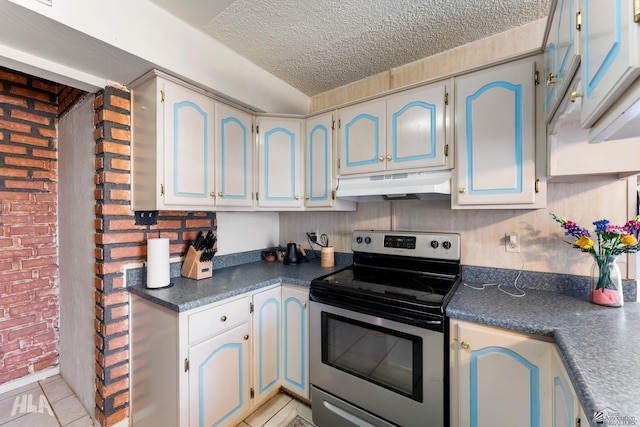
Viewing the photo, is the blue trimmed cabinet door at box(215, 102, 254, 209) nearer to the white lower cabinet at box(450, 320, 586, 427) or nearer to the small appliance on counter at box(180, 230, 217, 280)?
the small appliance on counter at box(180, 230, 217, 280)

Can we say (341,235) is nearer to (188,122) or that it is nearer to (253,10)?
(188,122)

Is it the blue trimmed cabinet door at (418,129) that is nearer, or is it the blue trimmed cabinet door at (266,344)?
the blue trimmed cabinet door at (418,129)

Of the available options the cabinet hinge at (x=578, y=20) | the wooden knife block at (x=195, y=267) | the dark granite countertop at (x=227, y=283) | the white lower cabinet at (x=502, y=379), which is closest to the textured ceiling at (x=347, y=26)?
the cabinet hinge at (x=578, y=20)

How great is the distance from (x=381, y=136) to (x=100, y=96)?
180 cm

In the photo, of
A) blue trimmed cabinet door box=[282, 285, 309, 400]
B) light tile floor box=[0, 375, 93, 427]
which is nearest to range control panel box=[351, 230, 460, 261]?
blue trimmed cabinet door box=[282, 285, 309, 400]

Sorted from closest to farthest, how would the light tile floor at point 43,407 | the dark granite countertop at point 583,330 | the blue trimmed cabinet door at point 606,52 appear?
the blue trimmed cabinet door at point 606,52, the dark granite countertop at point 583,330, the light tile floor at point 43,407

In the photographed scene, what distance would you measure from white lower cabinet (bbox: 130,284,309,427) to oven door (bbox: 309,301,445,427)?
179 millimetres

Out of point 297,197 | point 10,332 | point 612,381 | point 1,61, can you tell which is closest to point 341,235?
point 297,197

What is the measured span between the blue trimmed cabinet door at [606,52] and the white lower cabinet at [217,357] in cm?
163

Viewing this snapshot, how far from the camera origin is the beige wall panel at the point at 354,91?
2.26 metres

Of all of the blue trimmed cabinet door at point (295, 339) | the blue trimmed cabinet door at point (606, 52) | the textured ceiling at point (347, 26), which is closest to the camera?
the blue trimmed cabinet door at point (606, 52)

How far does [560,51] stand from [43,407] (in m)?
3.52

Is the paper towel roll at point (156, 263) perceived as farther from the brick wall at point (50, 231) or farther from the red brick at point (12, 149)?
the red brick at point (12, 149)

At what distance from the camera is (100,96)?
167cm
